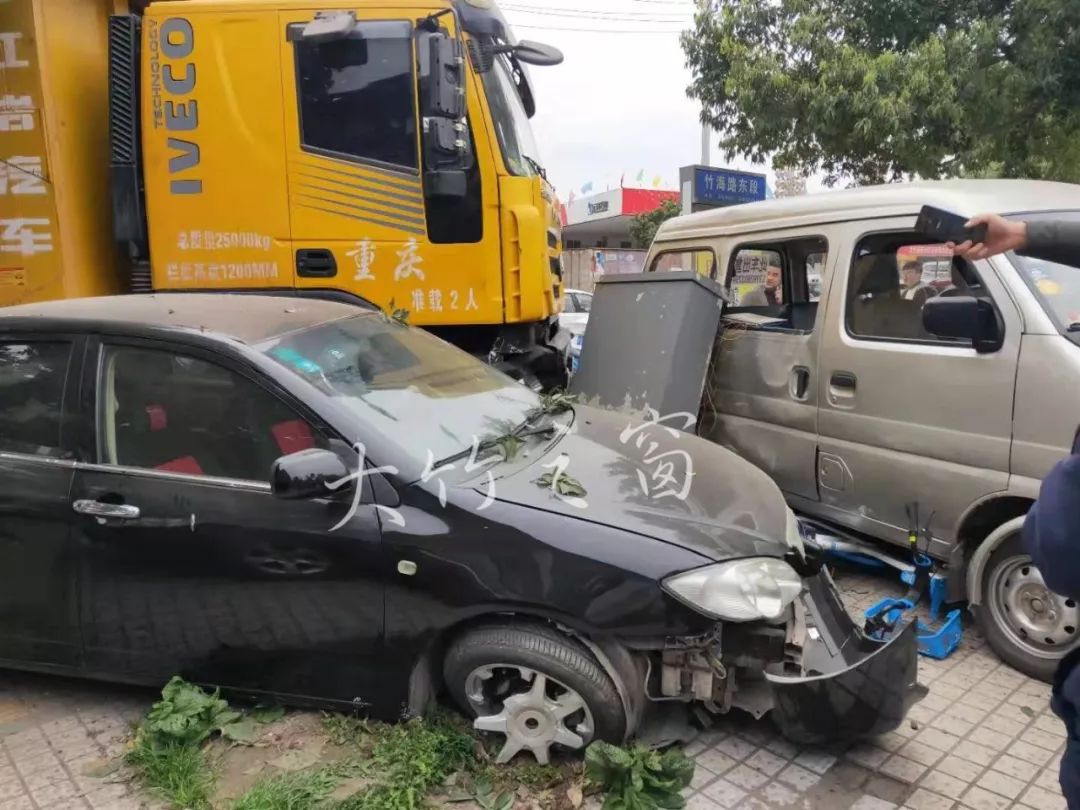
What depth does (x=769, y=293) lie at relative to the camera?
18.2 ft

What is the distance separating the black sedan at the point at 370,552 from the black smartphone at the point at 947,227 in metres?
1.22

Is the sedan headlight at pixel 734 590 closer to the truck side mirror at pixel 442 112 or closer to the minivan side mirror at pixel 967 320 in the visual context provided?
the minivan side mirror at pixel 967 320

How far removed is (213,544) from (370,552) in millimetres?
576

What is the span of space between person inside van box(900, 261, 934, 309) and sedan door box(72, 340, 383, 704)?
9.49 feet

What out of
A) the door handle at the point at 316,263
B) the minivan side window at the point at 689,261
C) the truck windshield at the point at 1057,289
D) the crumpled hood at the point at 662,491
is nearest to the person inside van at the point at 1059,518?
the crumpled hood at the point at 662,491

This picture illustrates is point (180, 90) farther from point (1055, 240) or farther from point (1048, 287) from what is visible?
point (1055, 240)

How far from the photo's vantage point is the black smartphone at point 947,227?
5.43 ft

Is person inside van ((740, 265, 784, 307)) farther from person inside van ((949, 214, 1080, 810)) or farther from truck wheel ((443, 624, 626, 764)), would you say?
person inside van ((949, 214, 1080, 810))

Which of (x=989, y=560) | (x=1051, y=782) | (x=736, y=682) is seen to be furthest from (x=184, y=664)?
A: (x=989, y=560)

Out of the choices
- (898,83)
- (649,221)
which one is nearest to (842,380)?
(898,83)

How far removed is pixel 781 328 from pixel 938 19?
603 cm

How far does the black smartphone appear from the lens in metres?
1.66

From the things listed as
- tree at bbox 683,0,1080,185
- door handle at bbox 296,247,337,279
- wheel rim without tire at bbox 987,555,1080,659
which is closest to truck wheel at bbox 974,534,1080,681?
wheel rim without tire at bbox 987,555,1080,659

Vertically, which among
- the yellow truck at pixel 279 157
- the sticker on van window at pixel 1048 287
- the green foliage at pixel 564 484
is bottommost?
the green foliage at pixel 564 484
